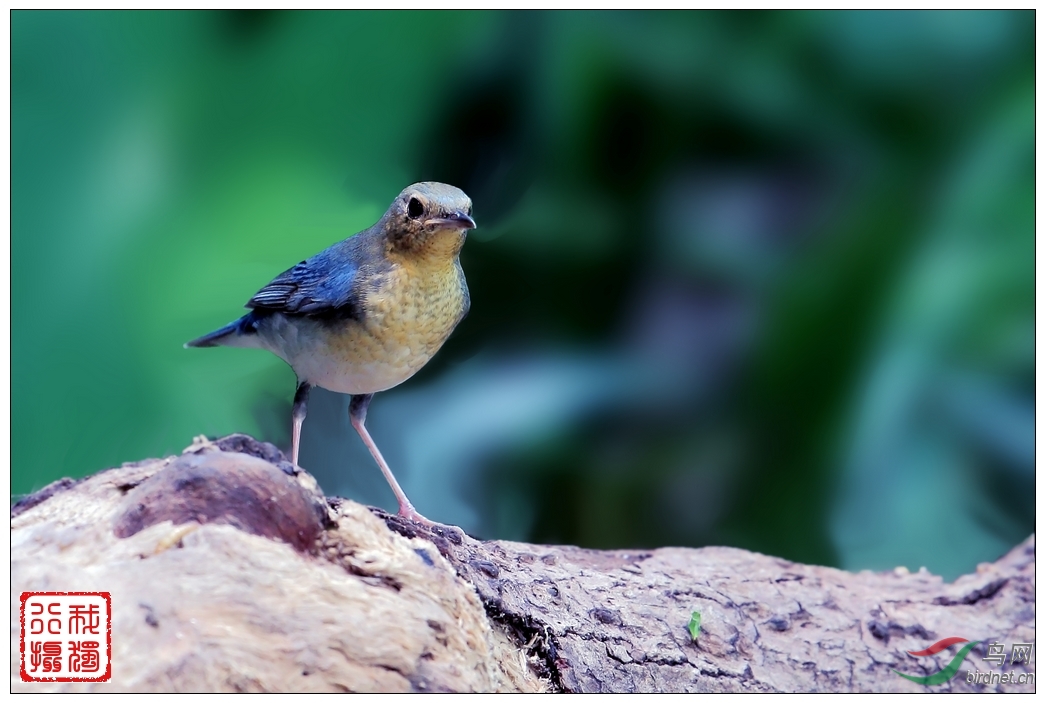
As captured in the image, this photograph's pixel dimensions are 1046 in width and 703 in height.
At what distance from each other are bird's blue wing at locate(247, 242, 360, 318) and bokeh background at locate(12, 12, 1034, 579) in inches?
17.9

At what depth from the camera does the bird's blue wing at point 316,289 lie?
3.62 m

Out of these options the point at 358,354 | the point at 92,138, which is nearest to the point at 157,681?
the point at 358,354

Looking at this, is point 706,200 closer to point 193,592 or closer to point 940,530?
point 940,530

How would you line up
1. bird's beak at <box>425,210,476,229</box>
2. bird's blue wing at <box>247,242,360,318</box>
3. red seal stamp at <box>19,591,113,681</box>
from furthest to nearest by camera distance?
bird's blue wing at <box>247,242,360,318</box> < bird's beak at <box>425,210,476,229</box> < red seal stamp at <box>19,591,113,681</box>

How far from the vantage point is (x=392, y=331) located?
3.59 m

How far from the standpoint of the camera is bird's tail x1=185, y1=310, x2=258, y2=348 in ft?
13.2

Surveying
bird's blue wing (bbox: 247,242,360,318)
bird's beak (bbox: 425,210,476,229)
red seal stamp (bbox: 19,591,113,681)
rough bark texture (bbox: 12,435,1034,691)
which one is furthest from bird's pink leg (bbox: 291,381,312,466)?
red seal stamp (bbox: 19,591,113,681)

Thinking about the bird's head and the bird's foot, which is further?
the bird's foot

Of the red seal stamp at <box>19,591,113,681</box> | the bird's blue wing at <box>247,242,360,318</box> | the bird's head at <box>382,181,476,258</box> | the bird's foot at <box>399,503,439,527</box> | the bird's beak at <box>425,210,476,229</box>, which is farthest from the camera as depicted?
the bird's foot at <box>399,503,439,527</box>

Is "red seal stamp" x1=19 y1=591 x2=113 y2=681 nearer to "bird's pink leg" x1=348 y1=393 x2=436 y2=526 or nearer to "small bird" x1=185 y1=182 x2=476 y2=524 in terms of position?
"small bird" x1=185 y1=182 x2=476 y2=524

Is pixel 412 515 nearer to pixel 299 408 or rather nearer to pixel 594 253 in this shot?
pixel 299 408

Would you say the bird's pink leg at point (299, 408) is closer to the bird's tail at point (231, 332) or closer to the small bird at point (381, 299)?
the small bird at point (381, 299)

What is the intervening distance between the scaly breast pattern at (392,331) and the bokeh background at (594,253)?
2.46 feet

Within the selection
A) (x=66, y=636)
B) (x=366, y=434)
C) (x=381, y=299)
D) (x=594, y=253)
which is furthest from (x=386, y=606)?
(x=594, y=253)
